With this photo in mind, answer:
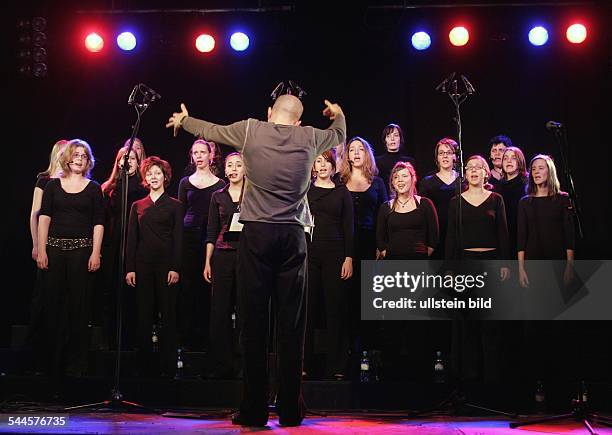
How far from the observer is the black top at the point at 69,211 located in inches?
245

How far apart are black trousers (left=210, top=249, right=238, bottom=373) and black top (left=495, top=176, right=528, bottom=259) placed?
2.64 meters

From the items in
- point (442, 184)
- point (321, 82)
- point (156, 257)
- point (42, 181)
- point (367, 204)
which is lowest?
point (156, 257)

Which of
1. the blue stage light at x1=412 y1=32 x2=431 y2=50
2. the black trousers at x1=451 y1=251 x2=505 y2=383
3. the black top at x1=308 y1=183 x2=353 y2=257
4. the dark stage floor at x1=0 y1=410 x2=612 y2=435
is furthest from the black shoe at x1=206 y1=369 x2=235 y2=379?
the blue stage light at x1=412 y1=32 x2=431 y2=50

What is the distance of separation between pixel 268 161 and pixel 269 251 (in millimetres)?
509

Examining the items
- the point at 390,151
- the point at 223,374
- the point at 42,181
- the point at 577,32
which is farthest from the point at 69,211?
the point at 577,32

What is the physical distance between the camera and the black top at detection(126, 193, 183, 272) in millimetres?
6477

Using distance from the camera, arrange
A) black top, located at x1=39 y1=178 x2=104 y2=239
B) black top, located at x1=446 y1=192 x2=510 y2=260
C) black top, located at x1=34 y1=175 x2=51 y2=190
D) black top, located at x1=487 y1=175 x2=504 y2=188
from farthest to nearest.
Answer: black top, located at x1=487 y1=175 x2=504 y2=188, black top, located at x1=34 y1=175 x2=51 y2=190, black top, located at x1=446 y1=192 x2=510 y2=260, black top, located at x1=39 y1=178 x2=104 y2=239

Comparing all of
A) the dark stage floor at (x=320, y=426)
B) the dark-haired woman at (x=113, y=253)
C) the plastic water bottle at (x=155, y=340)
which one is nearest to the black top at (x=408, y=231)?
the dark stage floor at (x=320, y=426)

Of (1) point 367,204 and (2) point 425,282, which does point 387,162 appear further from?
(2) point 425,282

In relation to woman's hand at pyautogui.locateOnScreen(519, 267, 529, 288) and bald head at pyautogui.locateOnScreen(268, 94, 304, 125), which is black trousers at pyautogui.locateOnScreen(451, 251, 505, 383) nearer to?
woman's hand at pyautogui.locateOnScreen(519, 267, 529, 288)

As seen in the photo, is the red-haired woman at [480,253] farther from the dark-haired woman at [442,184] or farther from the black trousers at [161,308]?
the black trousers at [161,308]

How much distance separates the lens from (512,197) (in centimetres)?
703

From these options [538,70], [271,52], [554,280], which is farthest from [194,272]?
[538,70]

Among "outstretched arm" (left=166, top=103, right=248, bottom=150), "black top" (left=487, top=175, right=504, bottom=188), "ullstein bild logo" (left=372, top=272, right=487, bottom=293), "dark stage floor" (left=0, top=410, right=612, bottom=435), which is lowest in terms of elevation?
"dark stage floor" (left=0, top=410, right=612, bottom=435)
